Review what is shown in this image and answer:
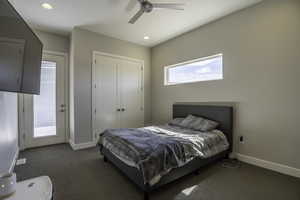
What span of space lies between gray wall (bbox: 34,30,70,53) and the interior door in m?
0.20

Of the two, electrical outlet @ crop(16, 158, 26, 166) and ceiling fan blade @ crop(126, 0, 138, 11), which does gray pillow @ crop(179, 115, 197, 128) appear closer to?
ceiling fan blade @ crop(126, 0, 138, 11)

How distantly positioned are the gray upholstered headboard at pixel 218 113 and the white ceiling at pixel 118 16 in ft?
6.35

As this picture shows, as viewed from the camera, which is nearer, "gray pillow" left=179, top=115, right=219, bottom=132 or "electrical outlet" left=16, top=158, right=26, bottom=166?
"electrical outlet" left=16, top=158, right=26, bottom=166

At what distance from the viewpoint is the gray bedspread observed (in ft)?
5.93

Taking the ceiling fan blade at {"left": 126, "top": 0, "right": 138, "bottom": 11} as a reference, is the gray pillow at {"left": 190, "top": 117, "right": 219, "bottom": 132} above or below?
below

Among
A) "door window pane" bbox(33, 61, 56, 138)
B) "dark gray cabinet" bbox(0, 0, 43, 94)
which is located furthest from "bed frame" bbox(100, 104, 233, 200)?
"door window pane" bbox(33, 61, 56, 138)

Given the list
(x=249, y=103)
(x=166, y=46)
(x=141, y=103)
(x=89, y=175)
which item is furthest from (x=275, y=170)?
(x=166, y=46)

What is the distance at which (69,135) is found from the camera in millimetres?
4191

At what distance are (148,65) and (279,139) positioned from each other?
386cm

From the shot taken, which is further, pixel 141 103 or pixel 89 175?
pixel 141 103

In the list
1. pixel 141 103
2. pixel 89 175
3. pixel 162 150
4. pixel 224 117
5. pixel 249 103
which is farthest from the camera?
pixel 141 103

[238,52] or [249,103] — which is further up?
[238,52]

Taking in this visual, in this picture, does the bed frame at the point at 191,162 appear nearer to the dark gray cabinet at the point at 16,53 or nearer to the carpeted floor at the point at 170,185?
the carpeted floor at the point at 170,185

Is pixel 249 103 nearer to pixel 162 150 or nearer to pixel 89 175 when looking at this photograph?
pixel 162 150
